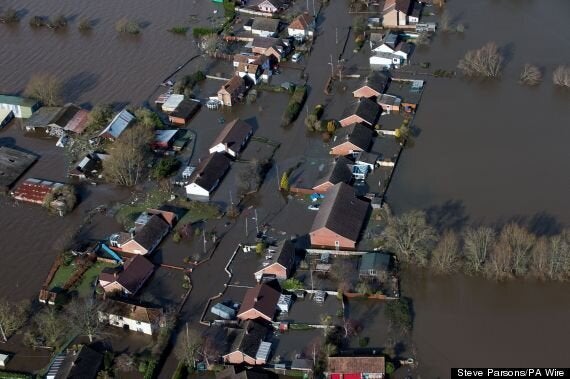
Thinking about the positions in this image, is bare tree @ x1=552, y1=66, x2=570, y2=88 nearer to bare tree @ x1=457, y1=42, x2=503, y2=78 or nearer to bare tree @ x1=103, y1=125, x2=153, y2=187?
bare tree @ x1=457, y1=42, x2=503, y2=78

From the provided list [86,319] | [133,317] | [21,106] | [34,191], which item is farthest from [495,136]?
[21,106]

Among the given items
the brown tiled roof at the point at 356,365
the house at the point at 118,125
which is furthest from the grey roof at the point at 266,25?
the brown tiled roof at the point at 356,365

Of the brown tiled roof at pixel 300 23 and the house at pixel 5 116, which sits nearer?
the house at pixel 5 116

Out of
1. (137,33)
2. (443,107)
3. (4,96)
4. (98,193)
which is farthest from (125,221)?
(137,33)

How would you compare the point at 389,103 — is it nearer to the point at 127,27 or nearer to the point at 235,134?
the point at 235,134

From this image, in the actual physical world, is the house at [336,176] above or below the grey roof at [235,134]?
above

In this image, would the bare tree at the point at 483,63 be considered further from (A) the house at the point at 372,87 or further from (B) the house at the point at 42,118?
(B) the house at the point at 42,118

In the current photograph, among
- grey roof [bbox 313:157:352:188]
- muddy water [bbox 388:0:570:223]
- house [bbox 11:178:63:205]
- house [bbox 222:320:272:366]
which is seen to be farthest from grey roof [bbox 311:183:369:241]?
house [bbox 11:178:63:205]
